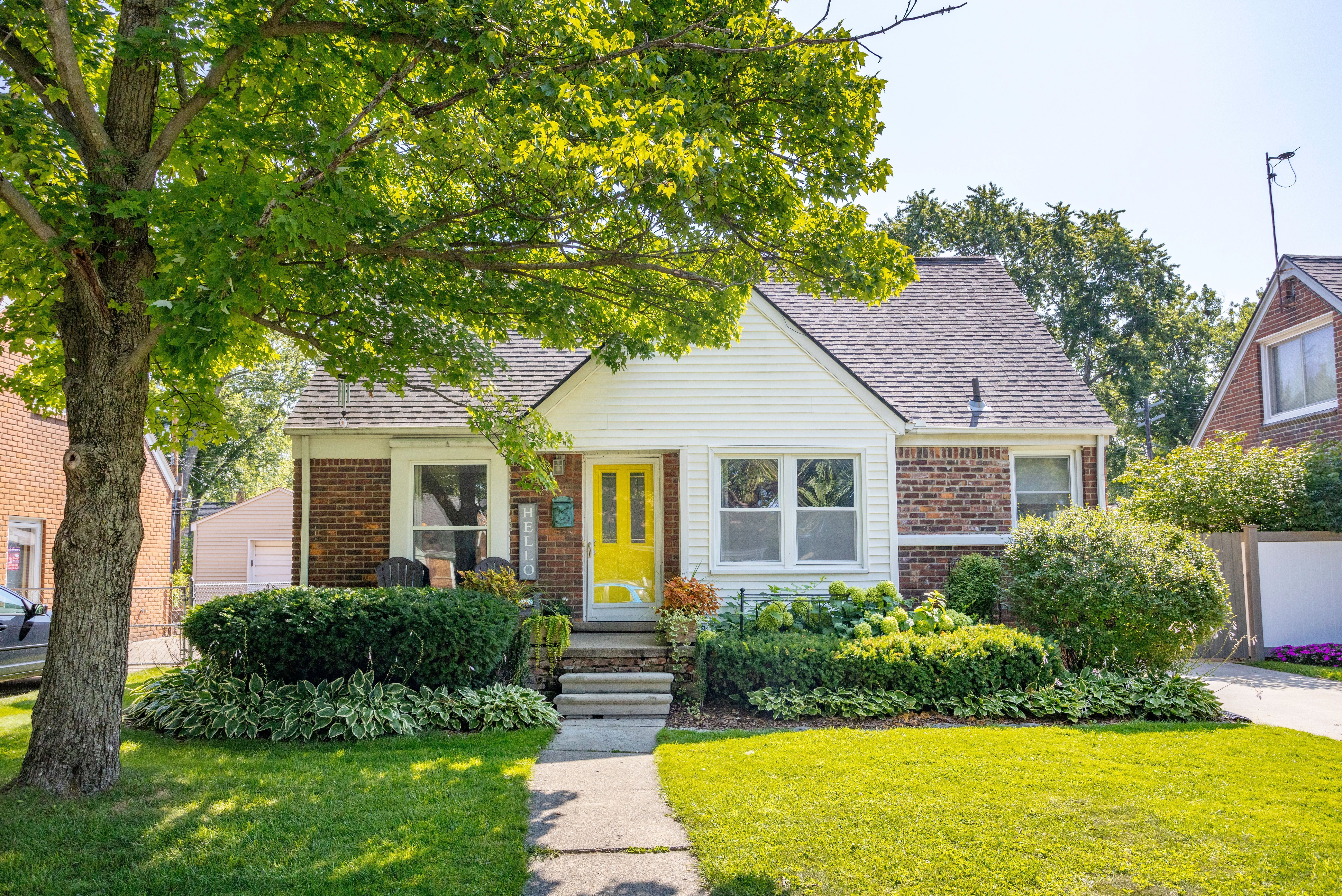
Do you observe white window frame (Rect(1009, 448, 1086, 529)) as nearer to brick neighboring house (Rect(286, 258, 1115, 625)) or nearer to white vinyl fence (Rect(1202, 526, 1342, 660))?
brick neighboring house (Rect(286, 258, 1115, 625))

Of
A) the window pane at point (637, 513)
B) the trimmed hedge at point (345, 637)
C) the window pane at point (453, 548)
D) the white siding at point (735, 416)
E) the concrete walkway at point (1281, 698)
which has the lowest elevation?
the concrete walkway at point (1281, 698)

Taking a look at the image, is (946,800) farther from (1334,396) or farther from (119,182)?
(1334,396)

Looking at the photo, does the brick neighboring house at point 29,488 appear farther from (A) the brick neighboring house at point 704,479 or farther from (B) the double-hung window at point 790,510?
(B) the double-hung window at point 790,510

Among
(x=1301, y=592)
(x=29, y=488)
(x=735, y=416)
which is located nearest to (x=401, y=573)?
(x=735, y=416)

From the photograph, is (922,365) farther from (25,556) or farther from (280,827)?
(25,556)

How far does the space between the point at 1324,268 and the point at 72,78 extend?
62.1 ft

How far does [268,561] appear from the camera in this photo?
108 ft

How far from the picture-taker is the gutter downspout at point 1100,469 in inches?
476

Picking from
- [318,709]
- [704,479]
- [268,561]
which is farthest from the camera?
[268,561]

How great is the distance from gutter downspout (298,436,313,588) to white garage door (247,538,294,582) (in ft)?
74.7

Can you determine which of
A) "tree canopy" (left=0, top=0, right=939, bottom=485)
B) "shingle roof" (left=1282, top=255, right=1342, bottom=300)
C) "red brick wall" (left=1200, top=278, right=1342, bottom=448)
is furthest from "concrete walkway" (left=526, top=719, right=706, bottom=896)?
"shingle roof" (left=1282, top=255, right=1342, bottom=300)

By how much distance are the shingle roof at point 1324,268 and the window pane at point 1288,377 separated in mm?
1308

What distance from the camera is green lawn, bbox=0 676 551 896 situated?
14.6 feet

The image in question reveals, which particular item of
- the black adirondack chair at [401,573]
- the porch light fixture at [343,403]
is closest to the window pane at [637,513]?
the black adirondack chair at [401,573]
